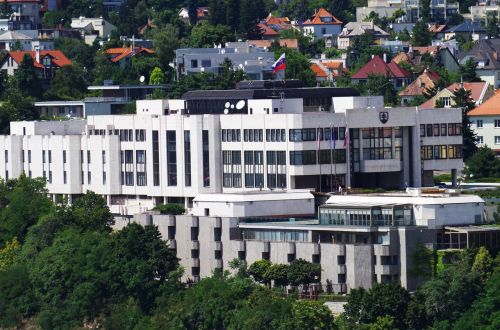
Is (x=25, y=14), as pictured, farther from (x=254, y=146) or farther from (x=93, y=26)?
(x=254, y=146)

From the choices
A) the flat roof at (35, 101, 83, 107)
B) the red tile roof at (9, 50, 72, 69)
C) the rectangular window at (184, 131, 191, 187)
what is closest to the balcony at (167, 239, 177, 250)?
the rectangular window at (184, 131, 191, 187)

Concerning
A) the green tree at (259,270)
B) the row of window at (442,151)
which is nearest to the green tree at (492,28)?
the row of window at (442,151)

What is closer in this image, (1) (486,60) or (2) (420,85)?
(2) (420,85)

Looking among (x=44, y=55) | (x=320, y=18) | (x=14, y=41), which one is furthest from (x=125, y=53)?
(x=320, y=18)

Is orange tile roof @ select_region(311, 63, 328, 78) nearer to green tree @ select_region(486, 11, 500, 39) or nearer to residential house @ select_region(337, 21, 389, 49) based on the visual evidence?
residential house @ select_region(337, 21, 389, 49)

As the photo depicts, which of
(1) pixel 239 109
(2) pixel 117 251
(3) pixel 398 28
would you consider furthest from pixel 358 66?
(2) pixel 117 251

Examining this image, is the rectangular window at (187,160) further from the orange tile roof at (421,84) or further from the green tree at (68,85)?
the orange tile roof at (421,84)

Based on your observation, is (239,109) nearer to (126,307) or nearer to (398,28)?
(126,307)
